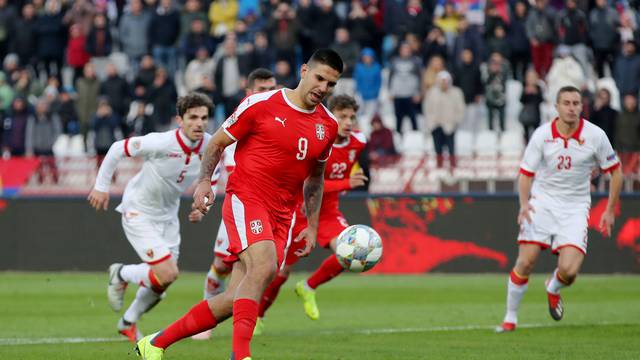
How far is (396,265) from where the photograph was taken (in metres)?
21.0

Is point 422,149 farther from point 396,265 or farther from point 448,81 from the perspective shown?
point 396,265

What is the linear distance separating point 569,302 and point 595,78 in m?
10.1

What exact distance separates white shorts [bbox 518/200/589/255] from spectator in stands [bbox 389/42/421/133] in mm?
12217

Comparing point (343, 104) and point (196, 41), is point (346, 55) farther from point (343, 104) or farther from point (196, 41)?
point (343, 104)

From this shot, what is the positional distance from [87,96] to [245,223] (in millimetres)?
17952

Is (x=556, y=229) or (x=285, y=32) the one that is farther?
(x=285, y=32)

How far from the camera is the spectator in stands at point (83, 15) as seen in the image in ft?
90.8

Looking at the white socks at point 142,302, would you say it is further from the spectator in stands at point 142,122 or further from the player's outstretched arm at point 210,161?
the spectator in stands at point 142,122

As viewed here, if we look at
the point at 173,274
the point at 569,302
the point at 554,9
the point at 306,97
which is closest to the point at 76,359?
the point at 173,274

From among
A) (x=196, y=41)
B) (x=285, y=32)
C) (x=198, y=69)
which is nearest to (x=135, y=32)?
(x=196, y=41)

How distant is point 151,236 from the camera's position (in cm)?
1203

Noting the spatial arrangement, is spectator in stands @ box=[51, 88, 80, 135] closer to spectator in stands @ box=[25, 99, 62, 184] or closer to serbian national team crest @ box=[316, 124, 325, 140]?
spectator in stands @ box=[25, 99, 62, 184]

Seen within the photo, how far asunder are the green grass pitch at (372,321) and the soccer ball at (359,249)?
982 millimetres

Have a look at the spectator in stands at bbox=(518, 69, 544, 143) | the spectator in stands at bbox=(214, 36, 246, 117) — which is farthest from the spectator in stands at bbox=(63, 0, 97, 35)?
the spectator in stands at bbox=(518, 69, 544, 143)
